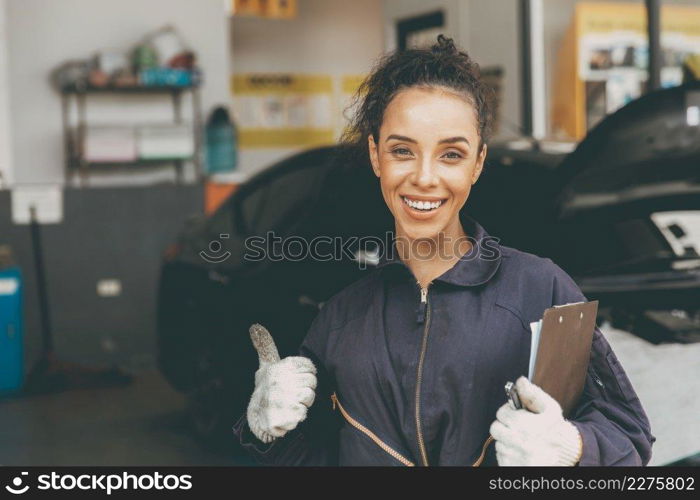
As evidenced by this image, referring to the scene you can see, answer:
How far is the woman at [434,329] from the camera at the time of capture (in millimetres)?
1146

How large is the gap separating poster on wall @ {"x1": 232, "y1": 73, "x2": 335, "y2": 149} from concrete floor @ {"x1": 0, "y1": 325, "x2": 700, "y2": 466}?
5298 millimetres

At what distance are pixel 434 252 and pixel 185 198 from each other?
16.7ft

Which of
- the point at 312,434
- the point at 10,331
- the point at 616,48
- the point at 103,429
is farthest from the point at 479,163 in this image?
the point at 616,48

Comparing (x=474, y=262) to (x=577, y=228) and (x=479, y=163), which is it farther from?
(x=577, y=228)

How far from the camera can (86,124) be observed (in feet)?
24.7

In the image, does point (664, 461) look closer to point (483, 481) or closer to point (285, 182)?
point (483, 481)

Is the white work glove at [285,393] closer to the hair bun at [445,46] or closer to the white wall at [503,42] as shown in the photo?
the hair bun at [445,46]

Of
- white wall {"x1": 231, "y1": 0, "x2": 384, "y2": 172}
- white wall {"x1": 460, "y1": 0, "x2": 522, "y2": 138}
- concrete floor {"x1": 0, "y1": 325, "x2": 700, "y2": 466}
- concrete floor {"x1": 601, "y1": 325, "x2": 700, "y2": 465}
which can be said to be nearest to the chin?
concrete floor {"x1": 601, "y1": 325, "x2": 700, "y2": 465}

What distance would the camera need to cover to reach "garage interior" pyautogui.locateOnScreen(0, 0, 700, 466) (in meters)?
1.77

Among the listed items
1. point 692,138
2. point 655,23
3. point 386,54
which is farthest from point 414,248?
point 655,23

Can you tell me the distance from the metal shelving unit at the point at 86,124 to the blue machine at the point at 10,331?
2.22m

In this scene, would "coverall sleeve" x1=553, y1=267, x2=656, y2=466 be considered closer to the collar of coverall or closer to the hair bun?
the collar of coverall

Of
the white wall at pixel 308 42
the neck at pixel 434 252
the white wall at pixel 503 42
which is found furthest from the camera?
the white wall at pixel 308 42

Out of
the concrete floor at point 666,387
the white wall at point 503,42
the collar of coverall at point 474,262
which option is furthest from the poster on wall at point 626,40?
the collar of coverall at point 474,262
